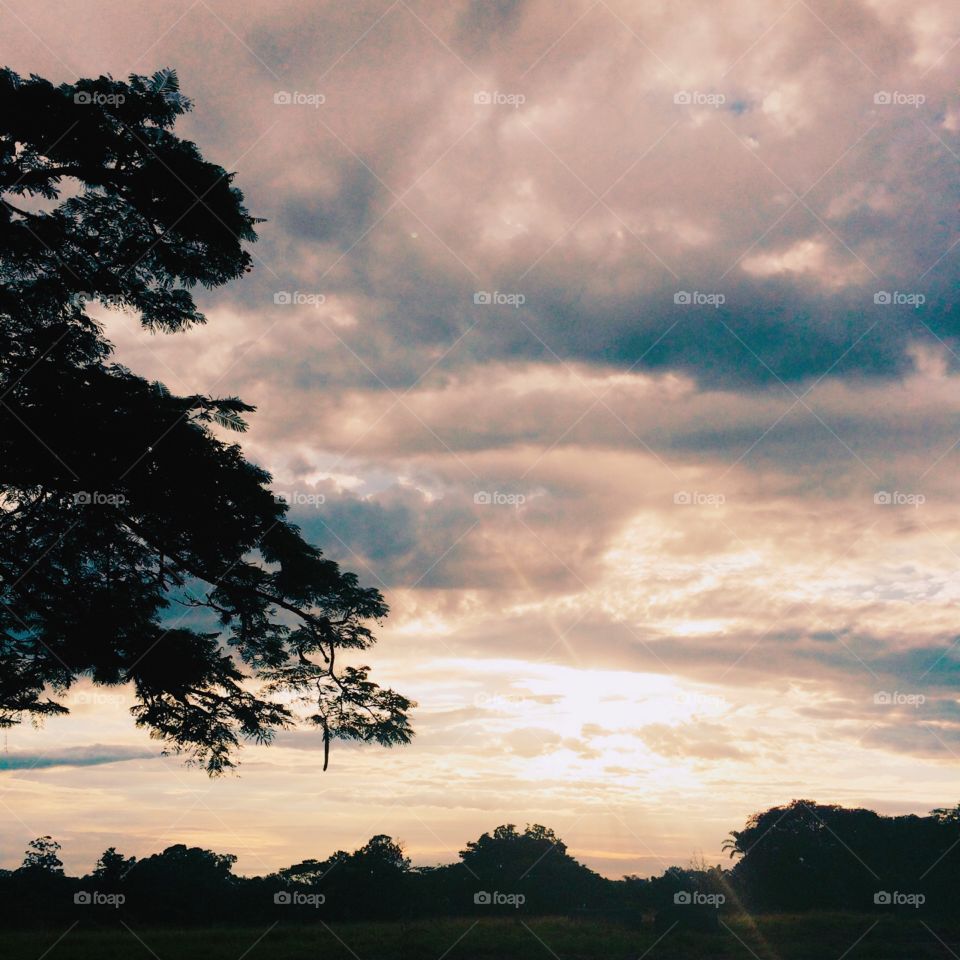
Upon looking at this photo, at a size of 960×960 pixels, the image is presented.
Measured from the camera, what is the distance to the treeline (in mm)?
36875

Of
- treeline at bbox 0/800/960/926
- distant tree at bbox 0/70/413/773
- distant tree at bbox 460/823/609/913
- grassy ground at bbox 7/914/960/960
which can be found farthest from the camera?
distant tree at bbox 460/823/609/913

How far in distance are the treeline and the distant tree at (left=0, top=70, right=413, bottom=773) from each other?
92.7 ft

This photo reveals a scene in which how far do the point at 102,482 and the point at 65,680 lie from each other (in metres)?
3.89

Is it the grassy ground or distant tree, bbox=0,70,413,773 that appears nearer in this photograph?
distant tree, bbox=0,70,413,773

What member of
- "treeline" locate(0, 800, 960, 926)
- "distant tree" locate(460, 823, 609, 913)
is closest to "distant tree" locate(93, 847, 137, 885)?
"treeline" locate(0, 800, 960, 926)

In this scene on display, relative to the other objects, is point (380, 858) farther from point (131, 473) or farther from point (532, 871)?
point (131, 473)

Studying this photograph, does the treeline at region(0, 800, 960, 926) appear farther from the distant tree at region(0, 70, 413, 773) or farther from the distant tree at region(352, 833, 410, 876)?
the distant tree at region(0, 70, 413, 773)

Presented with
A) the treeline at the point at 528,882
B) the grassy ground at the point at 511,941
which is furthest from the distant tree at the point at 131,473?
the treeline at the point at 528,882

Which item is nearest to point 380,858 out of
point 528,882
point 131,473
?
point 528,882

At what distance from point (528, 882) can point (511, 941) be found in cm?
2370

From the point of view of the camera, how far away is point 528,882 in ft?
176

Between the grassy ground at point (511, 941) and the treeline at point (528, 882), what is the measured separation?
12.1 ft

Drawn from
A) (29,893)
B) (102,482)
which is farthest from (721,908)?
(102,482)

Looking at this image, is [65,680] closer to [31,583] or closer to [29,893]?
[31,583]
